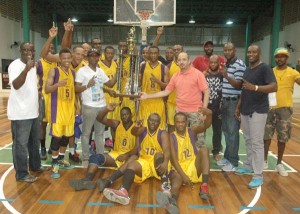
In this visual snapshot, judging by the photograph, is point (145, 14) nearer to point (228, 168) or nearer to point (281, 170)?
point (228, 168)

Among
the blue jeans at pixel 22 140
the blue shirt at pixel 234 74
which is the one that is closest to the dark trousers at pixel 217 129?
the blue shirt at pixel 234 74

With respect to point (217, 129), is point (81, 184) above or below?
below

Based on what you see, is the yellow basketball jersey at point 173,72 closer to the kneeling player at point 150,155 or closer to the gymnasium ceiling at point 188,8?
the kneeling player at point 150,155

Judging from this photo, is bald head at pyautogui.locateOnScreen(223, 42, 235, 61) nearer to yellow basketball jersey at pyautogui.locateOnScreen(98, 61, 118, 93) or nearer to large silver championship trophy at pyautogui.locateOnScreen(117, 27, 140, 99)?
large silver championship trophy at pyautogui.locateOnScreen(117, 27, 140, 99)

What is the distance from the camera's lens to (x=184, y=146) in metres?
A: 4.11

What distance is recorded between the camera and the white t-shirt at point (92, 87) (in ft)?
15.1

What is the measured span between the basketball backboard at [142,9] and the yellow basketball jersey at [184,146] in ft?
20.6

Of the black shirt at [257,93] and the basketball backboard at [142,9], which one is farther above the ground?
the basketball backboard at [142,9]

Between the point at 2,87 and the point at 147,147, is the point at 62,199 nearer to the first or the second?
the point at 147,147

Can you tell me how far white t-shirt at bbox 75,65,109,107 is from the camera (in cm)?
459

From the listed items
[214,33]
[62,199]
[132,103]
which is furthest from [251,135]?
[214,33]

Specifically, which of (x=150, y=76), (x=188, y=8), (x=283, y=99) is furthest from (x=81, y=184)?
(x=188, y=8)

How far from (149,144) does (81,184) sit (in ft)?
3.41

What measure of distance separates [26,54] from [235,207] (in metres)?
3.22
